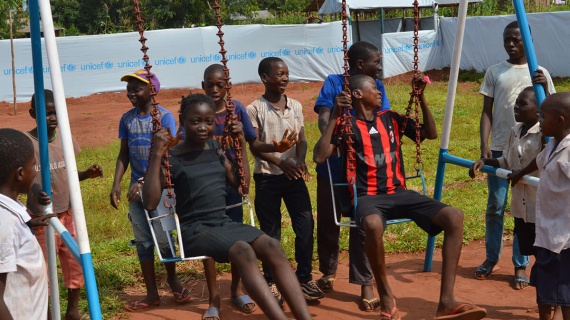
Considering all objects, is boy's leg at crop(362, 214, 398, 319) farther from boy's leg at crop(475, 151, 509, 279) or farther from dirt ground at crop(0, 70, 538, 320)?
boy's leg at crop(475, 151, 509, 279)

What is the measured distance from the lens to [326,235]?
5441 millimetres

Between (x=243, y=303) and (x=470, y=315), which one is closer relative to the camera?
(x=470, y=315)

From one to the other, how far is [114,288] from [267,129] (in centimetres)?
184

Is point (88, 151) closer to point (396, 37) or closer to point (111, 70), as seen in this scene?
point (111, 70)

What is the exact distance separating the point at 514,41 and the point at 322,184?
1.81 m

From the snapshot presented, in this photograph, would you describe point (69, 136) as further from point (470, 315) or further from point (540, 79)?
point (540, 79)

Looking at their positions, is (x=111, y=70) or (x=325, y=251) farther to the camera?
(x=111, y=70)

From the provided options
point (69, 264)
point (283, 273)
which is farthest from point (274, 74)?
point (69, 264)

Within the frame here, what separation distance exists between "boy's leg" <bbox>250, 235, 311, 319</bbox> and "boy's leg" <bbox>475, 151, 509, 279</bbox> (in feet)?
7.27

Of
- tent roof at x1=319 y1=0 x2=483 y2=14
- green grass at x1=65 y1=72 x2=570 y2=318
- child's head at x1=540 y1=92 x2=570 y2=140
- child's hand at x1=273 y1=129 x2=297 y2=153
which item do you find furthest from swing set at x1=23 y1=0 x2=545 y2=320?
tent roof at x1=319 y1=0 x2=483 y2=14

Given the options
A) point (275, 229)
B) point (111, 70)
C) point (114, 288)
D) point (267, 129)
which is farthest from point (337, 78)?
point (111, 70)

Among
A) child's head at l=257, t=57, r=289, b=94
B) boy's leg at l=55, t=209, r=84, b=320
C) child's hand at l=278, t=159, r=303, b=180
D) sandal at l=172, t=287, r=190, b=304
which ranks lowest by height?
sandal at l=172, t=287, r=190, b=304

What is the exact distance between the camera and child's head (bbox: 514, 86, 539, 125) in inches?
192

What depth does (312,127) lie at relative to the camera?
544 inches
